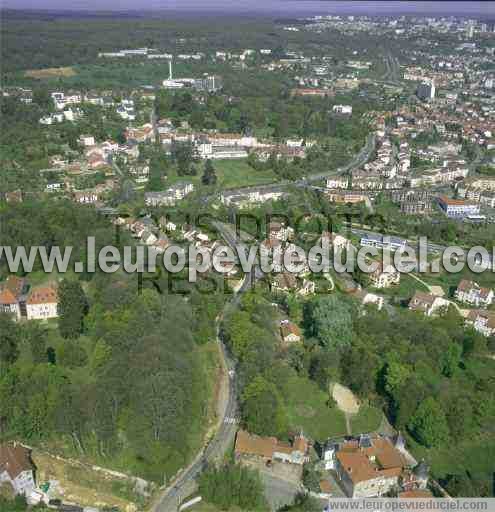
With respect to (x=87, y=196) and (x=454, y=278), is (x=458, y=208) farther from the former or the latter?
(x=87, y=196)

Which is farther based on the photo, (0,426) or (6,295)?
(6,295)

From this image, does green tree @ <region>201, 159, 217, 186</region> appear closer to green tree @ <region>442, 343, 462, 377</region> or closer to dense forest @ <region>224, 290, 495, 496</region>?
dense forest @ <region>224, 290, 495, 496</region>

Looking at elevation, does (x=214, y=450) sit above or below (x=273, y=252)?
below

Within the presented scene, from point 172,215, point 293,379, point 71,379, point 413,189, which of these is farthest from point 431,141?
point 71,379

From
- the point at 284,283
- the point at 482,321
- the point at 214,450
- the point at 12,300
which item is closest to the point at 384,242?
the point at 284,283

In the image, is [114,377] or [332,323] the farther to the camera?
[332,323]

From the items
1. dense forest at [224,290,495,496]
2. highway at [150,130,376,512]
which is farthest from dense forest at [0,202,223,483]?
dense forest at [224,290,495,496]

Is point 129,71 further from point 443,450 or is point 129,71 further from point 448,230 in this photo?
point 443,450
